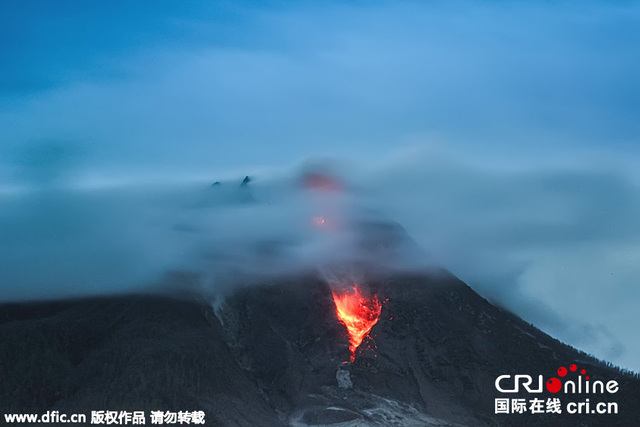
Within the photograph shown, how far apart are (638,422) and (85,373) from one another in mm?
104253

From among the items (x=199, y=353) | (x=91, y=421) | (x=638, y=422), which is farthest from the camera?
(x=199, y=353)

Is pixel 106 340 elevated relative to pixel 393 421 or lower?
elevated

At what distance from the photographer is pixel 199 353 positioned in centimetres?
19400

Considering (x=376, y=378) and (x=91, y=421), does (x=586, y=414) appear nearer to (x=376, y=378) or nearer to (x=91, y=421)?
(x=376, y=378)

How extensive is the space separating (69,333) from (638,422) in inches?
4407

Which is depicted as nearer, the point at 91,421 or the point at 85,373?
the point at 91,421

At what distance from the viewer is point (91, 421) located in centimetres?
16862

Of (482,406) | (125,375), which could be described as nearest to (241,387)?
(125,375)

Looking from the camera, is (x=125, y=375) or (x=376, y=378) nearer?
(x=125, y=375)

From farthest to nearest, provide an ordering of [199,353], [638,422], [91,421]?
[199,353] → [638,422] → [91,421]

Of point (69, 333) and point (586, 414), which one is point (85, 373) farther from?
point (586, 414)

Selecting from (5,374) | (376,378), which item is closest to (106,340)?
(5,374)

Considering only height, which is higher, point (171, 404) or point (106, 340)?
point (106, 340)

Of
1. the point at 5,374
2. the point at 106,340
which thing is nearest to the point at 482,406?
the point at 106,340
